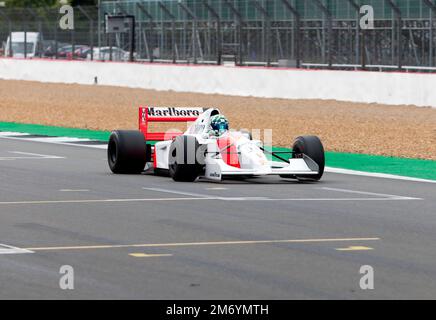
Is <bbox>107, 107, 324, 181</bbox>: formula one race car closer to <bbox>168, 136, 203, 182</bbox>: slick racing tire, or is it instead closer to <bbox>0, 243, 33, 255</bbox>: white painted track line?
<bbox>168, 136, 203, 182</bbox>: slick racing tire

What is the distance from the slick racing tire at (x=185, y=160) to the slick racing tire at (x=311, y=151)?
1388 mm

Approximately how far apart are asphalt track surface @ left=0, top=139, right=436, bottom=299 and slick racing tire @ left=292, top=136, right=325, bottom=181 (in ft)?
0.56

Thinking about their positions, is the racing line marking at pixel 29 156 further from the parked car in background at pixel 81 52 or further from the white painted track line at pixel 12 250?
the parked car in background at pixel 81 52

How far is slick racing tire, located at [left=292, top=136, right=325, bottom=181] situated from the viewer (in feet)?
57.5

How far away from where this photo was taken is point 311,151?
1750cm

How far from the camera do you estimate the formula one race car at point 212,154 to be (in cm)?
1711

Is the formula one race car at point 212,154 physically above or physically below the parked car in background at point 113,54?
below

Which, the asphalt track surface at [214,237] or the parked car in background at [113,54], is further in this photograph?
the parked car in background at [113,54]

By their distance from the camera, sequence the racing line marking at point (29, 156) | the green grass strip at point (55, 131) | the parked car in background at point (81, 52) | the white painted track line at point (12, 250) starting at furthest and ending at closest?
the parked car in background at point (81, 52) → the green grass strip at point (55, 131) → the racing line marking at point (29, 156) → the white painted track line at point (12, 250)

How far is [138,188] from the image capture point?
16.7 meters

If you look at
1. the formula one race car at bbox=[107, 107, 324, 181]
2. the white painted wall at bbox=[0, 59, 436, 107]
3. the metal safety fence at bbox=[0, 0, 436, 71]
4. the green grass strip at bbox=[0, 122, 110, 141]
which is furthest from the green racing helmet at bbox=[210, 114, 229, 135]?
the metal safety fence at bbox=[0, 0, 436, 71]

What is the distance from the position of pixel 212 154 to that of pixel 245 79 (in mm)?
24943

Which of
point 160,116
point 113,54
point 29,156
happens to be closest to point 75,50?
point 113,54

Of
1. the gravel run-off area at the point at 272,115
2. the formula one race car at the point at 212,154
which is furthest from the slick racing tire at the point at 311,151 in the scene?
the gravel run-off area at the point at 272,115
